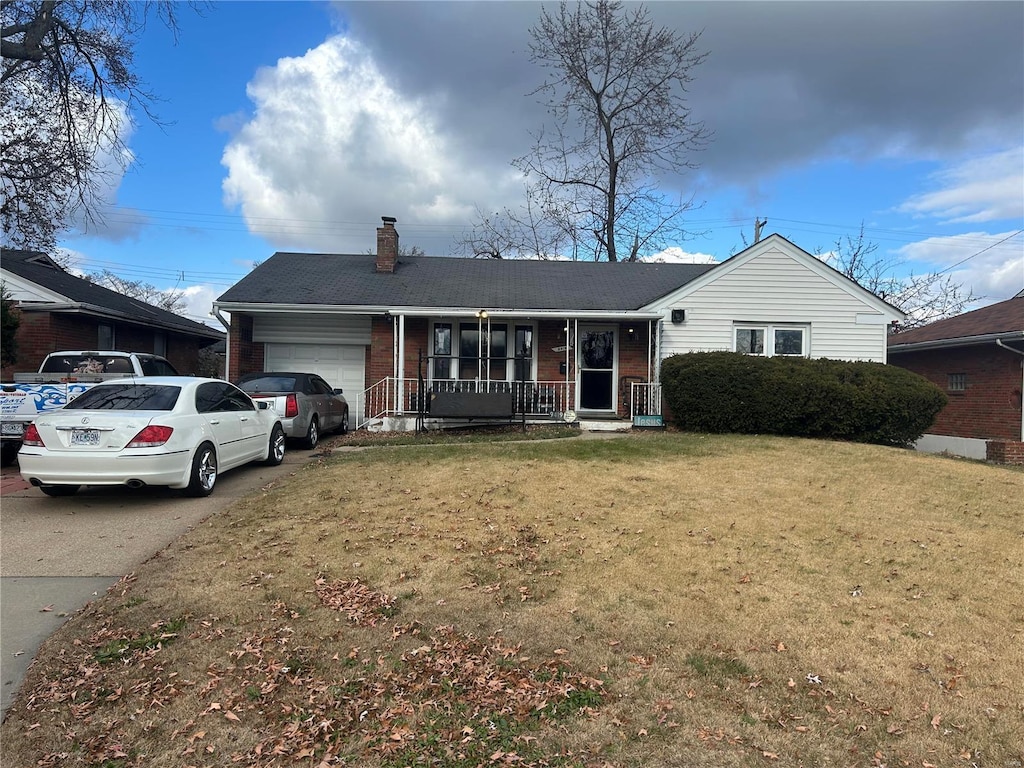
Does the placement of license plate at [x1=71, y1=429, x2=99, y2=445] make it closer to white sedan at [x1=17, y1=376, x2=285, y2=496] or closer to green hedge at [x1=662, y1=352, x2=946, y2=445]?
white sedan at [x1=17, y1=376, x2=285, y2=496]

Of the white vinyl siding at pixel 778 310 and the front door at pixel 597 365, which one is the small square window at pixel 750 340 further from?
the front door at pixel 597 365

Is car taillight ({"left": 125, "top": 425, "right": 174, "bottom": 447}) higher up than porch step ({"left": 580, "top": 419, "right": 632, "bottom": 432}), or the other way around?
car taillight ({"left": 125, "top": 425, "right": 174, "bottom": 447})

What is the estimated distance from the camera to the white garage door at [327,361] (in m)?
16.5

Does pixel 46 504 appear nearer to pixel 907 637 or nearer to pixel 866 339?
pixel 907 637

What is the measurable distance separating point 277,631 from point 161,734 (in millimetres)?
1008

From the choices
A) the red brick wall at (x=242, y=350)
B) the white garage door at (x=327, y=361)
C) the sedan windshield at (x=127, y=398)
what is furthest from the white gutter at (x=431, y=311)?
the sedan windshield at (x=127, y=398)

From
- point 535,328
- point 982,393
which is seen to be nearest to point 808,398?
point 535,328

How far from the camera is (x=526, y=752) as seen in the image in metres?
2.84

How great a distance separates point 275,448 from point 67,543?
443 centimetres

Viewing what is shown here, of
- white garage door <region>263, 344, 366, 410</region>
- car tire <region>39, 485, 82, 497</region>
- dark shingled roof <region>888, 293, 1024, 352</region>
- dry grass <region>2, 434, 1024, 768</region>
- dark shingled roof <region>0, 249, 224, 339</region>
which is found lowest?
dry grass <region>2, 434, 1024, 768</region>

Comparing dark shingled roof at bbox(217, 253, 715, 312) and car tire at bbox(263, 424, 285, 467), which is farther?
dark shingled roof at bbox(217, 253, 715, 312)

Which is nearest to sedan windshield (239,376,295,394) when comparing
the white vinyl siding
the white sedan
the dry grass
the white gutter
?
the white gutter

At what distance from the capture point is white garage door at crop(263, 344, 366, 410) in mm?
16469

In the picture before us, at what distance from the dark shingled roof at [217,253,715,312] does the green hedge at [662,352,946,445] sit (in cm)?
320
